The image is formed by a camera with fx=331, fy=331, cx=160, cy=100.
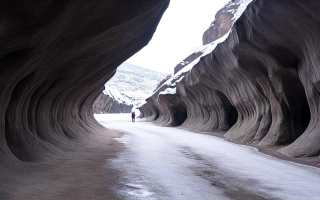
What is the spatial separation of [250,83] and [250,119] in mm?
2432

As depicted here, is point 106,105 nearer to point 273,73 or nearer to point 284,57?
point 273,73

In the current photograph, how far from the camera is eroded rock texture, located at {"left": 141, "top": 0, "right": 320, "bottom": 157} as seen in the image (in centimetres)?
967

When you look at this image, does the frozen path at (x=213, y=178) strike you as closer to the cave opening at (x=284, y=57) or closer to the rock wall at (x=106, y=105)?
the cave opening at (x=284, y=57)

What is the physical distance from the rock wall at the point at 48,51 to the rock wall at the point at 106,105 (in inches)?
2431

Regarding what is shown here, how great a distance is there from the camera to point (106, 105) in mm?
78875

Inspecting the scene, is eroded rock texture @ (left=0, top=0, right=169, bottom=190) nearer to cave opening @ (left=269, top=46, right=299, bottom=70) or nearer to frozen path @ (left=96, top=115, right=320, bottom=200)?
frozen path @ (left=96, top=115, right=320, bottom=200)

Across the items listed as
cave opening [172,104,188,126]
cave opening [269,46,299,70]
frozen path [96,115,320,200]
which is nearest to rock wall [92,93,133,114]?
cave opening [172,104,188,126]

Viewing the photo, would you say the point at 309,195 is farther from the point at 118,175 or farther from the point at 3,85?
the point at 3,85

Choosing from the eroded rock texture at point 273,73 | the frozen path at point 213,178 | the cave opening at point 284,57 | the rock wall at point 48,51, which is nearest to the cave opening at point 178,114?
the eroded rock texture at point 273,73

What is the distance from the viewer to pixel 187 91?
2817 cm

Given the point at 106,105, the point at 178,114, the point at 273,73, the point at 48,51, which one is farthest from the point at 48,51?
the point at 106,105

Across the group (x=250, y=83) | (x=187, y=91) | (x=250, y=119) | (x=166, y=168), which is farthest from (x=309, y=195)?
(x=187, y=91)

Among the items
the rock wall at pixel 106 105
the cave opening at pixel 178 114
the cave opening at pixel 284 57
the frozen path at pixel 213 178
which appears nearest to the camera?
the frozen path at pixel 213 178

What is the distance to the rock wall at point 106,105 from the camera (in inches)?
2940
